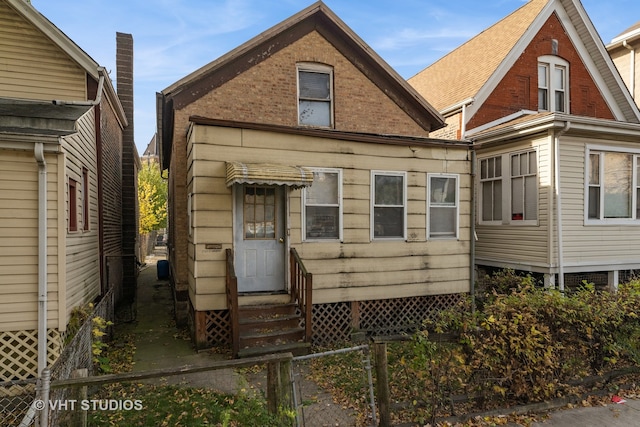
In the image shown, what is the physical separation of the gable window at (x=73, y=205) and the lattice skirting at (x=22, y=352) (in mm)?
1915

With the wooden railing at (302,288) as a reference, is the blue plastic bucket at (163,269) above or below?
below

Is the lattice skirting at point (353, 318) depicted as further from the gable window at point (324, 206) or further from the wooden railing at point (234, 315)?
the gable window at point (324, 206)

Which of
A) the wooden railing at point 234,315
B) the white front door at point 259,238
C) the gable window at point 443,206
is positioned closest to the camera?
the wooden railing at point 234,315

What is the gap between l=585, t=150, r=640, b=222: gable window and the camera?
11.1 m

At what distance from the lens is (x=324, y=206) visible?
8266 mm

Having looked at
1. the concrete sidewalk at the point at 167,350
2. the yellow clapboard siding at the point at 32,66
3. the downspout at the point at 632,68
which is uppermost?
the downspout at the point at 632,68

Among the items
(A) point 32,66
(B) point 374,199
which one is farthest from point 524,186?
(A) point 32,66

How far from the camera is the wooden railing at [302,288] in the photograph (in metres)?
7.10

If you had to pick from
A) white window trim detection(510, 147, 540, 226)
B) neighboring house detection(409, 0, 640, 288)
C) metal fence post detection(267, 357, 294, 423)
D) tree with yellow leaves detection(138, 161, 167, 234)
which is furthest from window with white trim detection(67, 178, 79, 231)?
tree with yellow leaves detection(138, 161, 167, 234)

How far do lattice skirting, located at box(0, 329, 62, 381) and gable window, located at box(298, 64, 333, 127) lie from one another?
8197 millimetres

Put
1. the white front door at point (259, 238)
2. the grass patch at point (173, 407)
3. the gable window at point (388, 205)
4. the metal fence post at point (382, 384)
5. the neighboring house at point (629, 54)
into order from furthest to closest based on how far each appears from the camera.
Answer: the neighboring house at point (629, 54)
the gable window at point (388, 205)
the white front door at point (259, 238)
the grass patch at point (173, 407)
the metal fence post at point (382, 384)

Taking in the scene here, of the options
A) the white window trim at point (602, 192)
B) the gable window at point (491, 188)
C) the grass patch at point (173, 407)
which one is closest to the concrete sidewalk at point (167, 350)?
the grass patch at point (173, 407)

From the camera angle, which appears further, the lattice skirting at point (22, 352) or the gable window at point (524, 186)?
the gable window at point (524, 186)

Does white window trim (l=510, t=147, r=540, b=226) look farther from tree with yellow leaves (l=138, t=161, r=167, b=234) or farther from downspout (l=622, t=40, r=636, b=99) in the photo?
tree with yellow leaves (l=138, t=161, r=167, b=234)
